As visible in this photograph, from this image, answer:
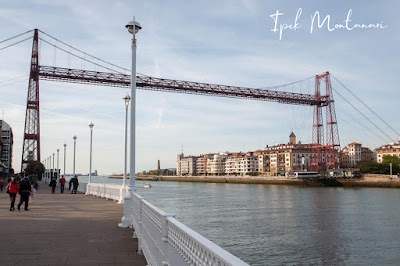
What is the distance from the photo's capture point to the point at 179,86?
71438 mm

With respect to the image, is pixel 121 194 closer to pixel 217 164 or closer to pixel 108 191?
pixel 108 191

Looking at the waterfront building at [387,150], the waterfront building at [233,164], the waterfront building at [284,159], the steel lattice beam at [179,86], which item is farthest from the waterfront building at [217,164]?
the steel lattice beam at [179,86]

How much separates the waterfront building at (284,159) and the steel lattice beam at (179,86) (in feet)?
165

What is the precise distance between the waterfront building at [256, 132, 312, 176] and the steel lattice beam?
165ft

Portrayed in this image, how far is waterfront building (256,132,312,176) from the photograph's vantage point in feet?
428

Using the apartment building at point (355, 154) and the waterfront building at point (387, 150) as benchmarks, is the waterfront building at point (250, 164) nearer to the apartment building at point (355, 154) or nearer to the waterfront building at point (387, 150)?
the apartment building at point (355, 154)

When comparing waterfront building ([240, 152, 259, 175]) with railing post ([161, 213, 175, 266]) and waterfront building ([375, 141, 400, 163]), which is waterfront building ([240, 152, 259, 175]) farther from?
railing post ([161, 213, 175, 266])

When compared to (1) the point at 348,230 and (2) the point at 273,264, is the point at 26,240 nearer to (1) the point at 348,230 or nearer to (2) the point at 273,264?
(2) the point at 273,264

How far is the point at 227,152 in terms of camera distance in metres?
185

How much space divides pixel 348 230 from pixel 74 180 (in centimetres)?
1619

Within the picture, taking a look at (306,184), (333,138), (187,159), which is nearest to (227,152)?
(187,159)

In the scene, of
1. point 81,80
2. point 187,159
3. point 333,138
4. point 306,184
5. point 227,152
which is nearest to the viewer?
point 81,80

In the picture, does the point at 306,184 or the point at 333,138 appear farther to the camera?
the point at 306,184

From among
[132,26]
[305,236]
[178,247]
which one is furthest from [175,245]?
[305,236]
